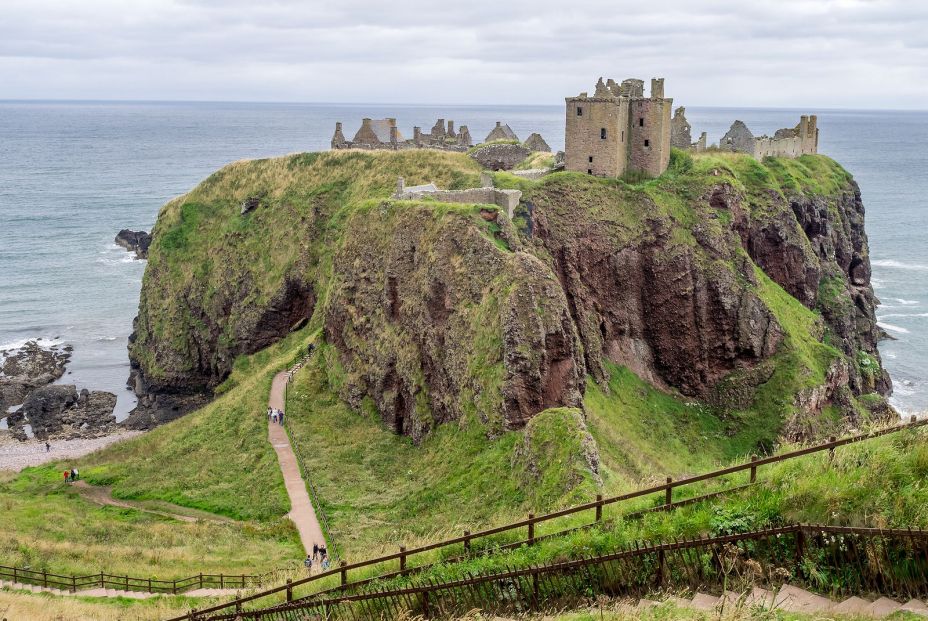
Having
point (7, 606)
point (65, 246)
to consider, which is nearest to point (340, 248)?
point (7, 606)

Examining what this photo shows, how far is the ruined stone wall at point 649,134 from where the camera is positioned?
70.4m

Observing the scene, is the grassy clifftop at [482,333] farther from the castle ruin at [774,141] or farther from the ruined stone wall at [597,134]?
the castle ruin at [774,141]

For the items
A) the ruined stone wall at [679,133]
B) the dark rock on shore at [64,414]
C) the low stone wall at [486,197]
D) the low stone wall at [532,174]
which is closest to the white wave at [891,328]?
the ruined stone wall at [679,133]

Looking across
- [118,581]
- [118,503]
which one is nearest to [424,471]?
[118,581]

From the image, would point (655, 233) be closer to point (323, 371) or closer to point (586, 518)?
point (323, 371)

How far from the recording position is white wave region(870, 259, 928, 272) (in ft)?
436

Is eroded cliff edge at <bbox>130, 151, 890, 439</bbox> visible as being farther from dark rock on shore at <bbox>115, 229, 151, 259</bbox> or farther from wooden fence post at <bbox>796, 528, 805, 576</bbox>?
dark rock on shore at <bbox>115, 229, 151, 259</bbox>

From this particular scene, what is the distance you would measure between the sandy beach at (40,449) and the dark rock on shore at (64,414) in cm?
120

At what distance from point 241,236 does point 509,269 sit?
4297 centimetres

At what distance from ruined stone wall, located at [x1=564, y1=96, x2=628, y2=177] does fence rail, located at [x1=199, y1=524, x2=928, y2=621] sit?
54.0 meters

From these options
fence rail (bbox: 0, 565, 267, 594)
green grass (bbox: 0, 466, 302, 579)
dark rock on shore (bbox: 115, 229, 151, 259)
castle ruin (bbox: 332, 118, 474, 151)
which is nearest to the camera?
fence rail (bbox: 0, 565, 267, 594)

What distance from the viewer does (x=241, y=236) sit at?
85312mm

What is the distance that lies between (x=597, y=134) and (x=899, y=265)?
8576cm

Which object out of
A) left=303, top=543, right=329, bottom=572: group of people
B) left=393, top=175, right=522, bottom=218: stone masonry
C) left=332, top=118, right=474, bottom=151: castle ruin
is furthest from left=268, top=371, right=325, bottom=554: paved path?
left=332, top=118, right=474, bottom=151: castle ruin
